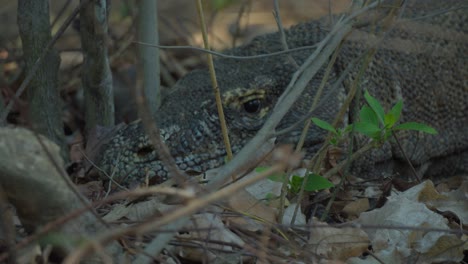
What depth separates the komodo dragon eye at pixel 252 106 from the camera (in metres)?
4.41

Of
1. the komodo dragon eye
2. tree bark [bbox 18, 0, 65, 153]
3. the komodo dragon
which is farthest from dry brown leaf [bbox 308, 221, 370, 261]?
tree bark [bbox 18, 0, 65, 153]

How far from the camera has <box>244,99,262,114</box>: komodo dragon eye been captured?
4.41 meters

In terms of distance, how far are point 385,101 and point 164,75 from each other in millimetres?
2183

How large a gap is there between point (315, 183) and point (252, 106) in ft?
4.17

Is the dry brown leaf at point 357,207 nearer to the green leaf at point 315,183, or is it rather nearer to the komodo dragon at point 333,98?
the green leaf at point 315,183

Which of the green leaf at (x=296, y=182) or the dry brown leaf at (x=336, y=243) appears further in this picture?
the green leaf at (x=296, y=182)

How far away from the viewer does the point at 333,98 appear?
4.53 m

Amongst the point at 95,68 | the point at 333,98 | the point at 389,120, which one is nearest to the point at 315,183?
the point at 389,120

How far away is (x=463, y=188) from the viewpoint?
11.9 ft

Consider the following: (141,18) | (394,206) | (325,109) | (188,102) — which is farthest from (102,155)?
(394,206)

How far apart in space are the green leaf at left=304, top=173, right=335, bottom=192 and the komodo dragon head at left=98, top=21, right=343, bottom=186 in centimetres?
97

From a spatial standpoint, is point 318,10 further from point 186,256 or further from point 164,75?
point 186,256

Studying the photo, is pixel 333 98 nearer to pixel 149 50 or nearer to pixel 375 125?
pixel 149 50

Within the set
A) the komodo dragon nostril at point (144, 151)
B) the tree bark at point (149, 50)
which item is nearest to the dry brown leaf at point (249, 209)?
the komodo dragon nostril at point (144, 151)
